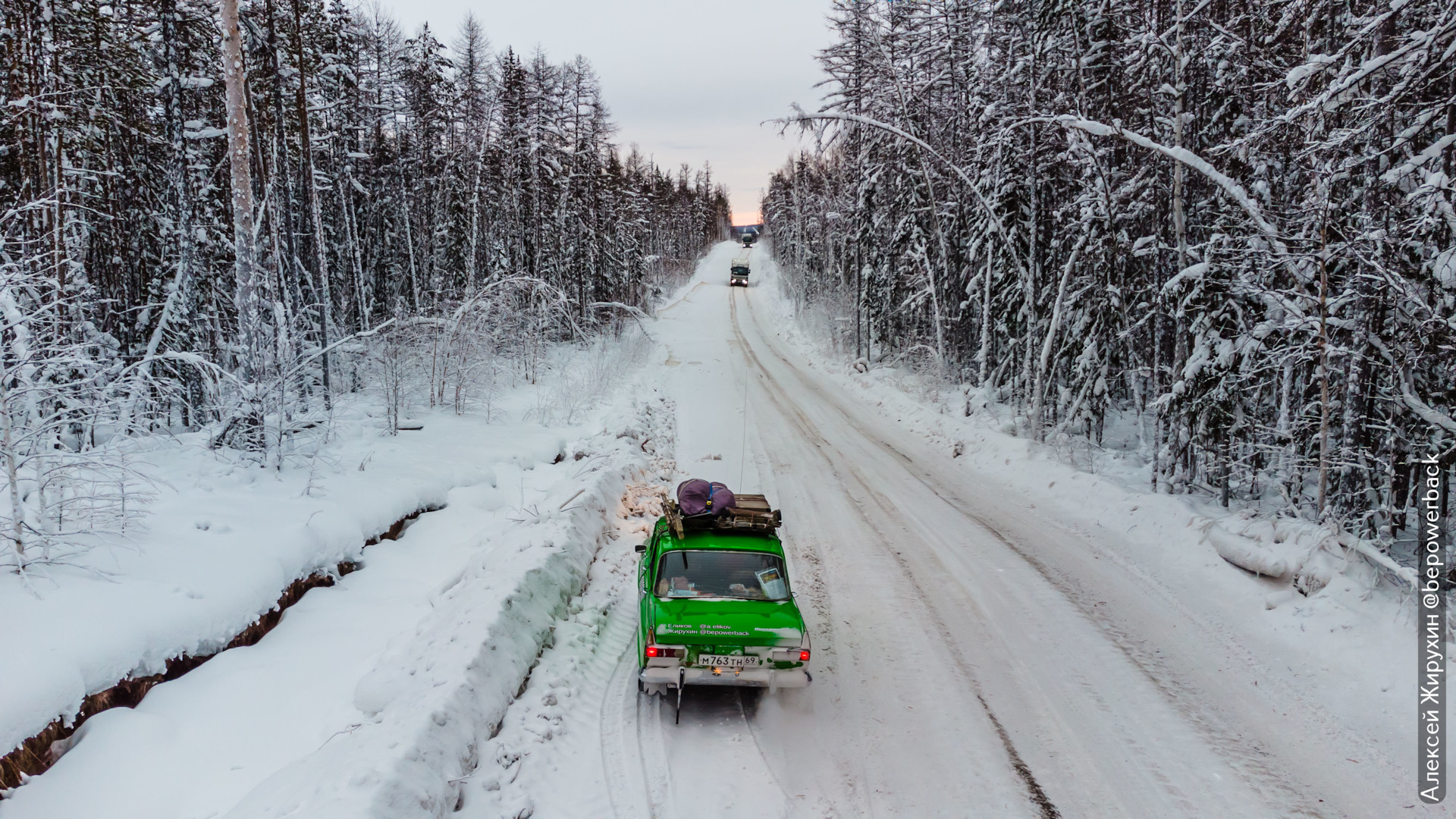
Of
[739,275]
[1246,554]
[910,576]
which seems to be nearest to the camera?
[1246,554]

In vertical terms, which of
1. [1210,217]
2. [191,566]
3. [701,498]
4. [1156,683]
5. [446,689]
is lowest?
[1156,683]

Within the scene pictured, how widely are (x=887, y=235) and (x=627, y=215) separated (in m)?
26.2

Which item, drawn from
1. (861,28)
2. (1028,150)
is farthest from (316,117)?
(1028,150)

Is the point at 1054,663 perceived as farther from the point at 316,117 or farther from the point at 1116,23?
the point at 316,117

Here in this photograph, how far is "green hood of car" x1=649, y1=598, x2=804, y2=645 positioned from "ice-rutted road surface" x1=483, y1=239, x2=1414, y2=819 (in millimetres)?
865

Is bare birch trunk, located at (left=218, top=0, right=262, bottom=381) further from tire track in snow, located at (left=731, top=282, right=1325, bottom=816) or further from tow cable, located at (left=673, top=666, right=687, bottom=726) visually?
tire track in snow, located at (left=731, top=282, right=1325, bottom=816)

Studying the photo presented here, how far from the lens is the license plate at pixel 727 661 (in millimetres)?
6316

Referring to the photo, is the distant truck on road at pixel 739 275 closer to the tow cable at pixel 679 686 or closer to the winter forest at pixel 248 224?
the winter forest at pixel 248 224

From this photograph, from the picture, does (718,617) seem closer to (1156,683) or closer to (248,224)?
(1156,683)

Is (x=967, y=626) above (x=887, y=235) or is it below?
below

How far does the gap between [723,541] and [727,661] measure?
162 cm

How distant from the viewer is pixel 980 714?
6492 mm

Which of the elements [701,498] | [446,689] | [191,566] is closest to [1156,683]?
[701,498]

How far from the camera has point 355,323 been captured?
30547 millimetres
